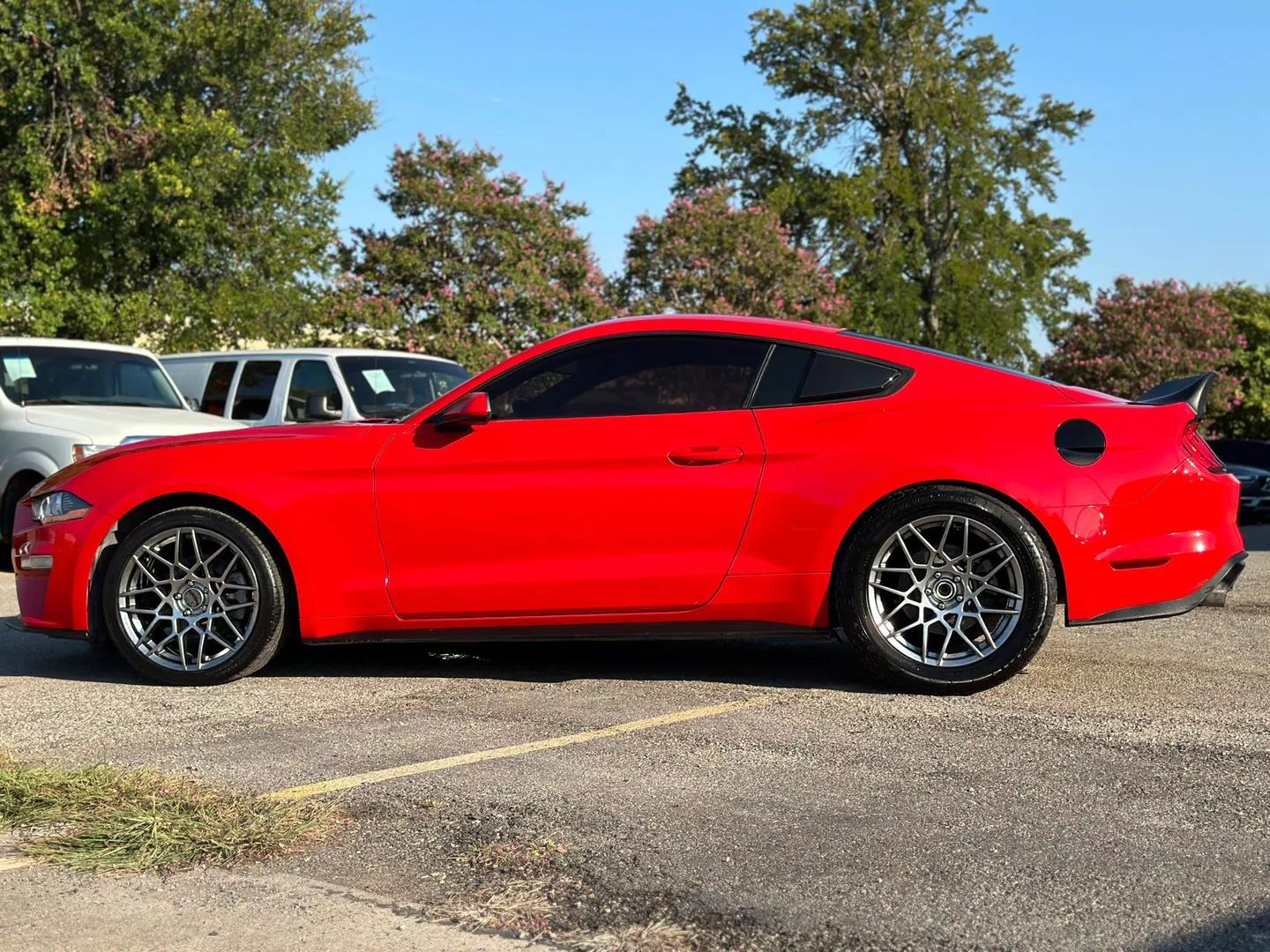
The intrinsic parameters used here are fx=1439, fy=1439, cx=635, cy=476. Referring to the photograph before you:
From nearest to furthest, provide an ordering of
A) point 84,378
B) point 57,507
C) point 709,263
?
point 57,507 < point 84,378 < point 709,263

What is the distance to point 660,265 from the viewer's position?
28672mm

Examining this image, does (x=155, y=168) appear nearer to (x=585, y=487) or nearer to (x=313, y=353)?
(x=313, y=353)

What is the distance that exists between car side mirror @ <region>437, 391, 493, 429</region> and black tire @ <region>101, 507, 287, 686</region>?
0.96m

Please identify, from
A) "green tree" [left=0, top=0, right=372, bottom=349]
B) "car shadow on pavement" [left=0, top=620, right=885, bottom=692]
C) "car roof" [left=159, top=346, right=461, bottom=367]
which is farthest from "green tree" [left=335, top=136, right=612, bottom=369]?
"car shadow on pavement" [left=0, top=620, right=885, bottom=692]

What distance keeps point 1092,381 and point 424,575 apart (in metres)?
38.3

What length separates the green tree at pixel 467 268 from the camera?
2300 centimetres

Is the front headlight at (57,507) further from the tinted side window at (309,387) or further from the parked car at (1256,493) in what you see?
the parked car at (1256,493)

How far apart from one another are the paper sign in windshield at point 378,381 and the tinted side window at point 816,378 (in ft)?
24.8

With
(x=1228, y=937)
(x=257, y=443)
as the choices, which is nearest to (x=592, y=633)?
(x=257, y=443)

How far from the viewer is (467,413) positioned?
595 cm

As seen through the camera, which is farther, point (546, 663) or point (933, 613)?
point (546, 663)

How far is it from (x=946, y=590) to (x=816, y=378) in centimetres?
102

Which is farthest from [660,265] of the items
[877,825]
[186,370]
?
[877,825]

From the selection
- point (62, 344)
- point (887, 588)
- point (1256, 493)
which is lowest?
point (1256, 493)
